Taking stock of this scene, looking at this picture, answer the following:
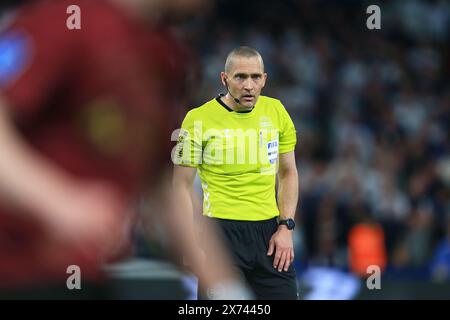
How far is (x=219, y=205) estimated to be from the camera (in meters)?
5.14

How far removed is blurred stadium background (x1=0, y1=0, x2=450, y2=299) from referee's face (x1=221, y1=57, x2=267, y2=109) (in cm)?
204

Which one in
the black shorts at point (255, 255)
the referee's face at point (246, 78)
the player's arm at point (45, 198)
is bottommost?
the black shorts at point (255, 255)

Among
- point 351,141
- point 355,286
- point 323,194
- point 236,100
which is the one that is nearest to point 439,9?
point 351,141

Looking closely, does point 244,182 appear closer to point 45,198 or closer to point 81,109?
point 81,109

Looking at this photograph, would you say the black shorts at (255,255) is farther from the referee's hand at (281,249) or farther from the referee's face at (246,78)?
the referee's face at (246,78)

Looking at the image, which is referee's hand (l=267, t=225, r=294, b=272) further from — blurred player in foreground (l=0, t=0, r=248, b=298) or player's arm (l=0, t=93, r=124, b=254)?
player's arm (l=0, t=93, r=124, b=254)

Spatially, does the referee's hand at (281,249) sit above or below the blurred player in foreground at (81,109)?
below

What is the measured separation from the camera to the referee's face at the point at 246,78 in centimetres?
493

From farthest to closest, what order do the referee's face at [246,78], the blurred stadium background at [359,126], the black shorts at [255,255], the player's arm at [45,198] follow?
the blurred stadium background at [359,126], the black shorts at [255,255], the referee's face at [246,78], the player's arm at [45,198]

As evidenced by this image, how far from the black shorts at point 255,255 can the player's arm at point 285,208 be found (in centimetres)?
4

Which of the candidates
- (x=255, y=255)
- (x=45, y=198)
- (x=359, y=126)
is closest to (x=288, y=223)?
(x=255, y=255)

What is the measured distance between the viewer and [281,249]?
5.10 metres

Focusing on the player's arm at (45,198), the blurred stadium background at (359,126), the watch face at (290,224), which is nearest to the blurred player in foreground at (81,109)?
the player's arm at (45,198)

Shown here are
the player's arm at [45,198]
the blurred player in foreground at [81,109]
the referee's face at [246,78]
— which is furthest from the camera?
the referee's face at [246,78]
